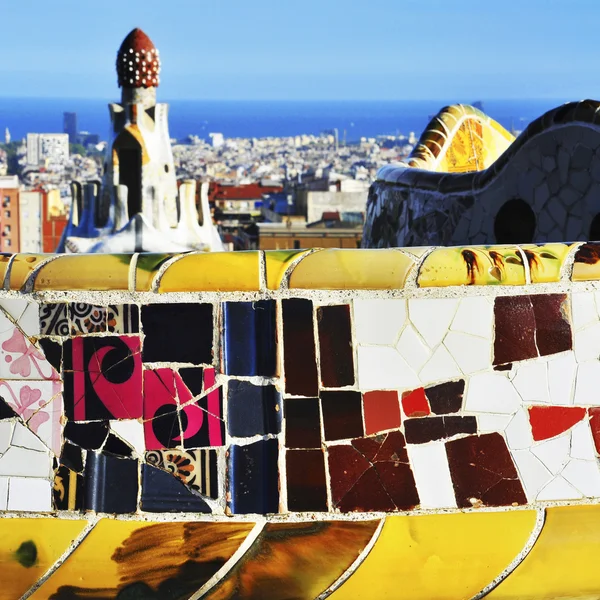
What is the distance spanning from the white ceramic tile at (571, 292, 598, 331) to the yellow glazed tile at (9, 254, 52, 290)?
122cm

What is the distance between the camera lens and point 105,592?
2814mm

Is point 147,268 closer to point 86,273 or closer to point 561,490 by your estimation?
point 86,273

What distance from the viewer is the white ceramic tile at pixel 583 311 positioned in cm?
280

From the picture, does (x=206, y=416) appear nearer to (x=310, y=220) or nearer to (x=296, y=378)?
(x=296, y=378)

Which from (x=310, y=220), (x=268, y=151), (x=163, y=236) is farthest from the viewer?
(x=268, y=151)

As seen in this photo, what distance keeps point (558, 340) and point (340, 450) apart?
0.55 meters

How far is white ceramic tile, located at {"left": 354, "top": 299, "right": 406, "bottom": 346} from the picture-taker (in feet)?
9.11

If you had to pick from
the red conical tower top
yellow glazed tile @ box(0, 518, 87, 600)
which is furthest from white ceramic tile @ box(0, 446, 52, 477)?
the red conical tower top

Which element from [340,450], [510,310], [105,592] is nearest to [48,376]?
[105,592]

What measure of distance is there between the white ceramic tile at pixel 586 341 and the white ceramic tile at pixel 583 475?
244mm

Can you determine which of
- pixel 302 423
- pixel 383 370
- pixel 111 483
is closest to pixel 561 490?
pixel 383 370

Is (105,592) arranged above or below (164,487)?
below

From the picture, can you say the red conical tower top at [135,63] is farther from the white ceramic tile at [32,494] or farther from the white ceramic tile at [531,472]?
the white ceramic tile at [531,472]

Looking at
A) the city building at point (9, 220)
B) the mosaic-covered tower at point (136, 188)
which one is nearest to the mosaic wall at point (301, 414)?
the mosaic-covered tower at point (136, 188)
